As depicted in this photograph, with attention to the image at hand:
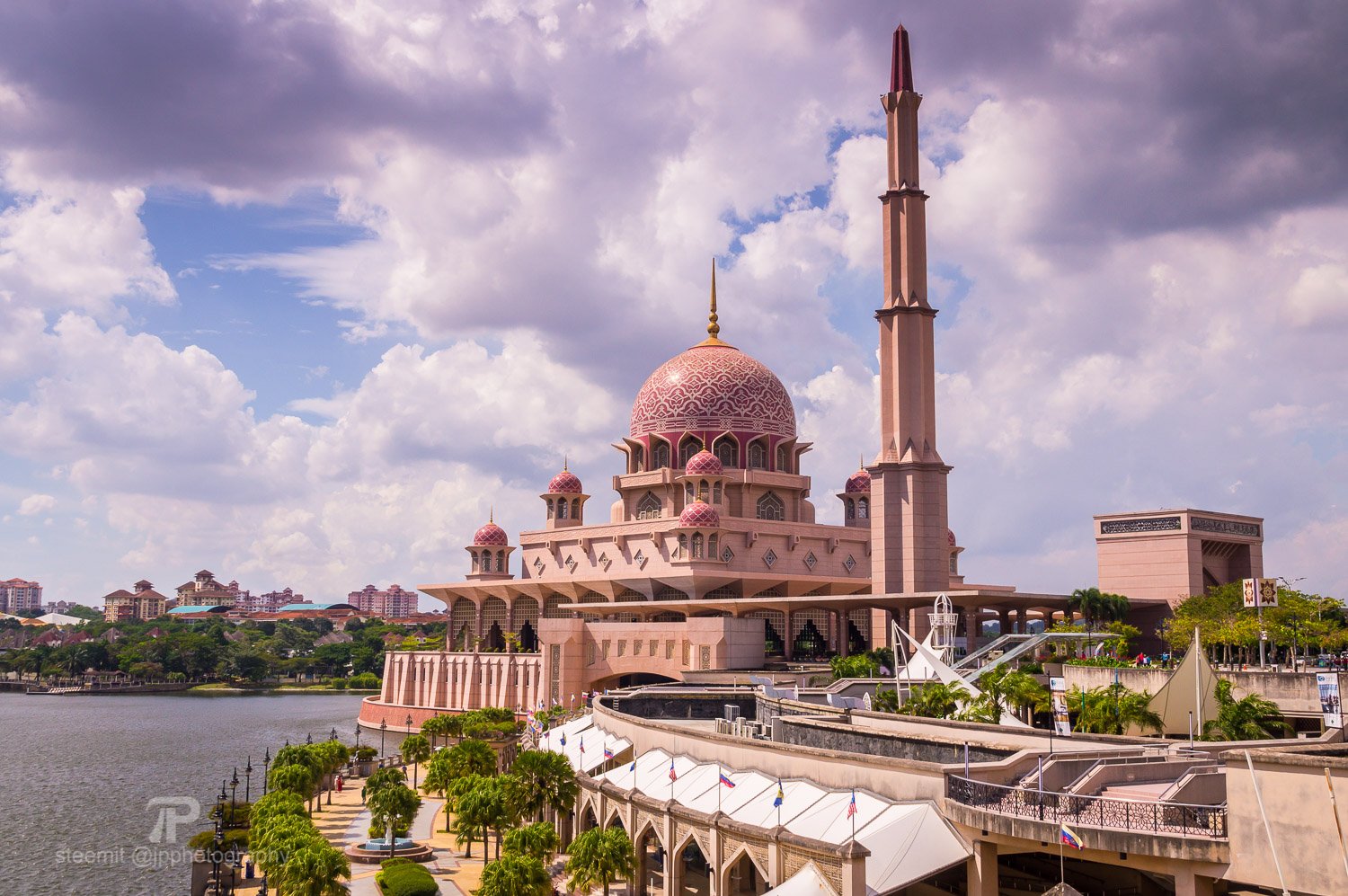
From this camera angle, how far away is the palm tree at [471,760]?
45.4 metres

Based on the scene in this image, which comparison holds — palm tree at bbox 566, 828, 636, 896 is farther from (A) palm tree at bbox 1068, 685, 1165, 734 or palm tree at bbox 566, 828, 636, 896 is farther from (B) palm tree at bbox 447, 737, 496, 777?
(B) palm tree at bbox 447, 737, 496, 777

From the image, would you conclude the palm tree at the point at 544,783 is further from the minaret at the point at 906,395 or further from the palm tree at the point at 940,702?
the minaret at the point at 906,395

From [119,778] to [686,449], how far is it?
1456 inches

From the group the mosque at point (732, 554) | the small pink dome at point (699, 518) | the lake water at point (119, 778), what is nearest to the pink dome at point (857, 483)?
the mosque at point (732, 554)

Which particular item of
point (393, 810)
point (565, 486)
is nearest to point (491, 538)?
point (565, 486)

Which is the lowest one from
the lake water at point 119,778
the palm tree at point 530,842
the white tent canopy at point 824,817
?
the lake water at point 119,778

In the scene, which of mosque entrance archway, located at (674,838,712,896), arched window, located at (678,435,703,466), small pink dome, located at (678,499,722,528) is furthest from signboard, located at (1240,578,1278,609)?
arched window, located at (678,435,703,466)

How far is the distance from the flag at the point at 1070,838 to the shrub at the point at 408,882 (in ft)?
55.7

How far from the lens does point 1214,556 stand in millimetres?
66500

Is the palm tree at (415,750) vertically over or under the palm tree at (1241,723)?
under

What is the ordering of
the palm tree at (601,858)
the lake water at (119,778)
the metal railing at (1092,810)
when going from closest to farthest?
the metal railing at (1092,810) → the palm tree at (601,858) → the lake water at (119,778)

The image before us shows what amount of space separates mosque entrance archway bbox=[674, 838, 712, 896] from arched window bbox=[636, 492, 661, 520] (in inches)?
1806

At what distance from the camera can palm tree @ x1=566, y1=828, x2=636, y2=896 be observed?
1126 inches

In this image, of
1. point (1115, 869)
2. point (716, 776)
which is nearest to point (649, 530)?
point (716, 776)
